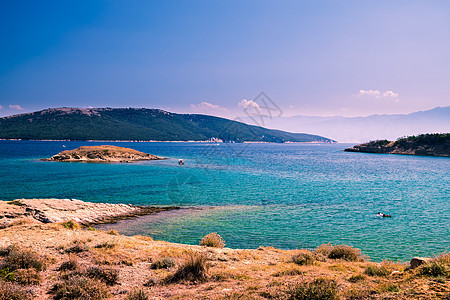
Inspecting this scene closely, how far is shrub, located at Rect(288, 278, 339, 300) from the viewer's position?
21.8 feet

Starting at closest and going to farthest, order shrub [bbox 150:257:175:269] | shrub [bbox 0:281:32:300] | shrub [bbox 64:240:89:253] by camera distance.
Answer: shrub [bbox 0:281:32:300] → shrub [bbox 150:257:175:269] → shrub [bbox 64:240:89:253]

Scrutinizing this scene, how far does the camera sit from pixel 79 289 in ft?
24.3

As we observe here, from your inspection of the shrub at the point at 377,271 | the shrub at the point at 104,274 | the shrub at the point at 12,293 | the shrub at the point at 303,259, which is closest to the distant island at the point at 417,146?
the shrub at the point at 303,259

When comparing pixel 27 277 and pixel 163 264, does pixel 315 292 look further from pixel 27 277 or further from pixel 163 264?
pixel 27 277

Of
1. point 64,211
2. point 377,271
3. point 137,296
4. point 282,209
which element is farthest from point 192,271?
point 282,209

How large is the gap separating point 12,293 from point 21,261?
2.87 metres

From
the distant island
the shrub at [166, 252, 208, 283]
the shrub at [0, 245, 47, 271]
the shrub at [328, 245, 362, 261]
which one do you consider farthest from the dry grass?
the distant island

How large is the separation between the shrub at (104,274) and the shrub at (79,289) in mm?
486

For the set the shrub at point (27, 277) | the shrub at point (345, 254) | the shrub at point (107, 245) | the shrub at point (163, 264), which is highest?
the shrub at point (27, 277)

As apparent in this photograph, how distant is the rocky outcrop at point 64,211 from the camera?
19003 millimetres

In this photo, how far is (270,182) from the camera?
4316 cm

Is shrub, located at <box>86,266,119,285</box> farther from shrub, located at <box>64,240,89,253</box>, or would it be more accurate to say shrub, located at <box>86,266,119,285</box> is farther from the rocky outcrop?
the rocky outcrop

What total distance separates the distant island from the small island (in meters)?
131

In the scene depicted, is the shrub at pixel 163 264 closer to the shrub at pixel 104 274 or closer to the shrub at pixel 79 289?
the shrub at pixel 104 274
